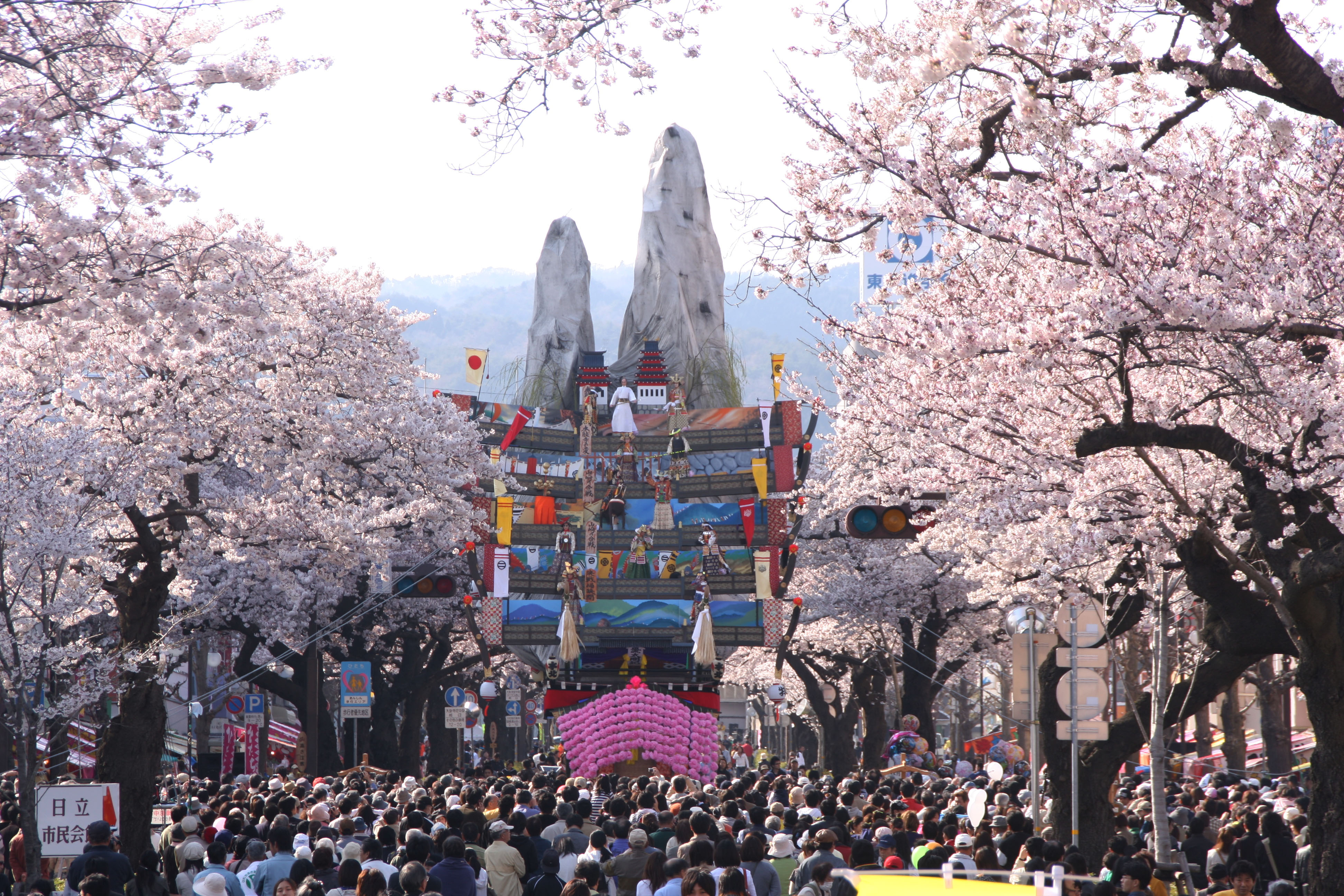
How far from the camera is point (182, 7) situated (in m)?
9.19

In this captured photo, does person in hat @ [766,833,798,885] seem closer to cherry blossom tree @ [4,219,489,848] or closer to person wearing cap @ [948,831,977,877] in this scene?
person wearing cap @ [948,831,977,877]

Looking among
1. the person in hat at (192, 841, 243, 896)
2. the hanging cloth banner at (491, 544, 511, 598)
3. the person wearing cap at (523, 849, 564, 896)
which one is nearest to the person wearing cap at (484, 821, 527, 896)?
the person wearing cap at (523, 849, 564, 896)

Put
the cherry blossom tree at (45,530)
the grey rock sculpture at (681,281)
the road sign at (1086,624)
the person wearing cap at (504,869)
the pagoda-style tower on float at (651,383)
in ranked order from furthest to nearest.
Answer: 1. the grey rock sculpture at (681,281)
2. the pagoda-style tower on float at (651,383)
3. the cherry blossom tree at (45,530)
4. the road sign at (1086,624)
5. the person wearing cap at (504,869)

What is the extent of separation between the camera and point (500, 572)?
126 ft

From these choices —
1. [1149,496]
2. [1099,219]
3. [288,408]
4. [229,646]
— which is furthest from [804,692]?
[1099,219]

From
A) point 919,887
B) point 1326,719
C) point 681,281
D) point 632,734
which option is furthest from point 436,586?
point 681,281

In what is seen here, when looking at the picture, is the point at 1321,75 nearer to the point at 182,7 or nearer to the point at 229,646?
the point at 182,7

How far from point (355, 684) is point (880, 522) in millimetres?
16417

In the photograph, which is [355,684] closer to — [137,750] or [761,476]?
[761,476]

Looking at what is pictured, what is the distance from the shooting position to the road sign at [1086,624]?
46.0 ft

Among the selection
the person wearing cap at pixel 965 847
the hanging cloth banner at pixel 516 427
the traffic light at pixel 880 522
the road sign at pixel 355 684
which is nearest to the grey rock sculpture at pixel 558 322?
the hanging cloth banner at pixel 516 427

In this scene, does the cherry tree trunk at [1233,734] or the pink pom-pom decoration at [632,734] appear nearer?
the pink pom-pom decoration at [632,734]

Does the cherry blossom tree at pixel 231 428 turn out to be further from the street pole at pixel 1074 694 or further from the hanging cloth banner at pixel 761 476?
the hanging cloth banner at pixel 761 476

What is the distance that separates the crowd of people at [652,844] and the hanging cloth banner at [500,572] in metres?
18.2
